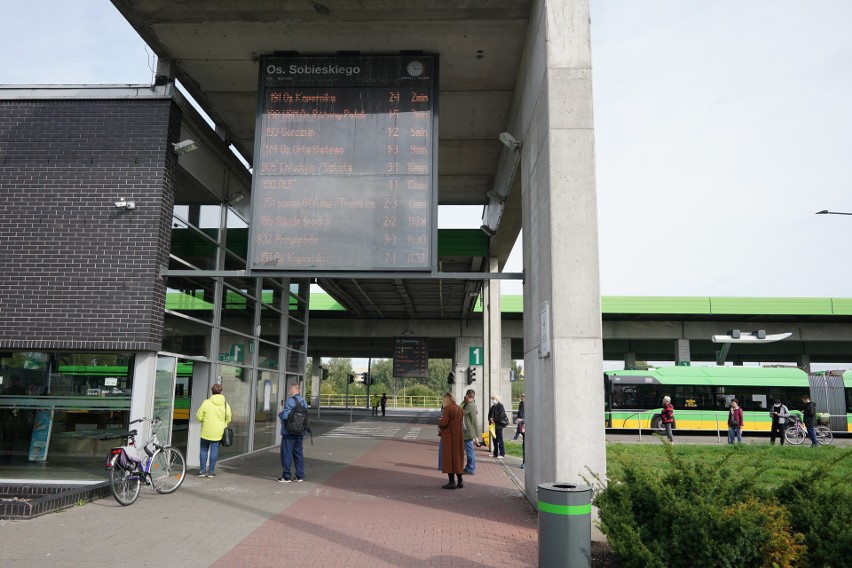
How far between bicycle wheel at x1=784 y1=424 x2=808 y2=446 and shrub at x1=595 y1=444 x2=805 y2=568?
2511cm

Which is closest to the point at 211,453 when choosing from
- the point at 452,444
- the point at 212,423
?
the point at 212,423

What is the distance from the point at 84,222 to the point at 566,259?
761cm

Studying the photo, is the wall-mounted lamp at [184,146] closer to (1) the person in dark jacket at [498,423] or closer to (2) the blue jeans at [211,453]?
(2) the blue jeans at [211,453]

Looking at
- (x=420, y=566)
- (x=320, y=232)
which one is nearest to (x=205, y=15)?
(x=320, y=232)

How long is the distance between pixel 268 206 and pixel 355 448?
447 inches

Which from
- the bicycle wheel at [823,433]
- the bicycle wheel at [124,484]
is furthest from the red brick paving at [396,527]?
the bicycle wheel at [823,433]

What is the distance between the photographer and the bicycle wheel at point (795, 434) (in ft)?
90.0

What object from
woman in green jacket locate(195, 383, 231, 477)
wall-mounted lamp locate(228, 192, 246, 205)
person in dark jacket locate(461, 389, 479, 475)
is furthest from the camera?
wall-mounted lamp locate(228, 192, 246, 205)

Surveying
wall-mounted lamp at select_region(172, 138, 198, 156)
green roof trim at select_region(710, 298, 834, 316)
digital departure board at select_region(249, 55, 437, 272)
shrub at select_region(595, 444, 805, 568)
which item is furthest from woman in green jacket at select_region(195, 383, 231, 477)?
green roof trim at select_region(710, 298, 834, 316)

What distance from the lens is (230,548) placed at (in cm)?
698

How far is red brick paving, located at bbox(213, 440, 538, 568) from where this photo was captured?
6656 mm

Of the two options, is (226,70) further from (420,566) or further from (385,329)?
(385,329)

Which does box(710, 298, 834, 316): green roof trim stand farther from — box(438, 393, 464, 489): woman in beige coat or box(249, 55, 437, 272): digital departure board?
box(249, 55, 437, 272): digital departure board

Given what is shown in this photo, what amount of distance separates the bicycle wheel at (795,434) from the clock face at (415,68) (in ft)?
79.9
